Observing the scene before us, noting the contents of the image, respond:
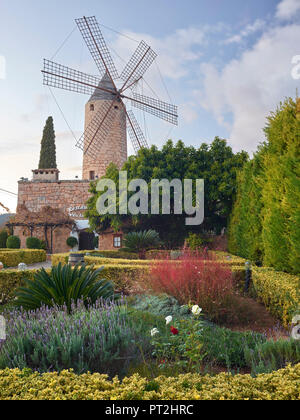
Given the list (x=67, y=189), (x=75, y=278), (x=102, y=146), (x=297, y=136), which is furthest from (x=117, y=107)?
(x=75, y=278)

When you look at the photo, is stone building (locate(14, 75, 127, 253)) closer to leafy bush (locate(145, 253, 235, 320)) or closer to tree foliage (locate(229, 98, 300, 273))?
tree foliage (locate(229, 98, 300, 273))

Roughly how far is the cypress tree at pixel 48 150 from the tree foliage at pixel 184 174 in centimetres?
1593

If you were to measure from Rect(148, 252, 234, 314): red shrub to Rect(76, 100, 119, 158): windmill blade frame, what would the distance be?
1786 centimetres

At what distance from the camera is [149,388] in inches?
84.7

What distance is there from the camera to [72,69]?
20875mm

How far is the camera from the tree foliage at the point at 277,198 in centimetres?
596

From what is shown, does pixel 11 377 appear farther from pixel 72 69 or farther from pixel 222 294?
pixel 72 69

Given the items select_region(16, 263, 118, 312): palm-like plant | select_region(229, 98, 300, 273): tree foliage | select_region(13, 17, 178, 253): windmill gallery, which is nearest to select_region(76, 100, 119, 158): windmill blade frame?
select_region(13, 17, 178, 253): windmill gallery

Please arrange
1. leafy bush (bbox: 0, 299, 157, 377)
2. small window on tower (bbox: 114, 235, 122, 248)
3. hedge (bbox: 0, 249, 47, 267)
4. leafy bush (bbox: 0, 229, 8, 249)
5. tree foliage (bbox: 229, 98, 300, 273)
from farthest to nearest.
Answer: leafy bush (bbox: 0, 229, 8, 249), small window on tower (bbox: 114, 235, 122, 248), hedge (bbox: 0, 249, 47, 267), tree foliage (bbox: 229, 98, 300, 273), leafy bush (bbox: 0, 299, 157, 377)

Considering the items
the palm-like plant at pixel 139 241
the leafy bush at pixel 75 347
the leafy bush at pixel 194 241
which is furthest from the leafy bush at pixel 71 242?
the leafy bush at pixel 75 347

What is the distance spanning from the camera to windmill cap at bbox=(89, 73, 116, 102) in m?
22.9

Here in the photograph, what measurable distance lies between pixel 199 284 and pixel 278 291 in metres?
1.25

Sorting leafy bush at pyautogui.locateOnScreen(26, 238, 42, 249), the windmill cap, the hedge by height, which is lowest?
the hedge
